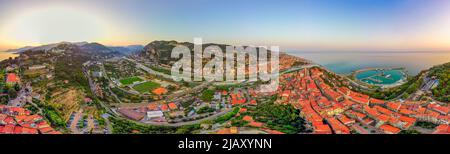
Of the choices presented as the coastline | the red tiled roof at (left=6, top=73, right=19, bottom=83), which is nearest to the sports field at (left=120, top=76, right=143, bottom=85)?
the red tiled roof at (left=6, top=73, right=19, bottom=83)

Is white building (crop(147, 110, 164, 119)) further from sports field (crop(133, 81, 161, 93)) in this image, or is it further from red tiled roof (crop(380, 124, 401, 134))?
red tiled roof (crop(380, 124, 401, 134))

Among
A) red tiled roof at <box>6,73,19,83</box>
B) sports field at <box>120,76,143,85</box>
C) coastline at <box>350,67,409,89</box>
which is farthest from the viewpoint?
coastline at <box>350,67,409,89</box>

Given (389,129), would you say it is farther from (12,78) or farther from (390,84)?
(12,78)

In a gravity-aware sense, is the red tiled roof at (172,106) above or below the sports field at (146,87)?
below

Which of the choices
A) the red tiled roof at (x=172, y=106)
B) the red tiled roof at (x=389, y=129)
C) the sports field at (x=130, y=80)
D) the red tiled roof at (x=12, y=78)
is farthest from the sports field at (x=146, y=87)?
the red tiled roof at (x=389, y=129)

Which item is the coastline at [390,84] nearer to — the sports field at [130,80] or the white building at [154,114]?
the white building at [154,114]

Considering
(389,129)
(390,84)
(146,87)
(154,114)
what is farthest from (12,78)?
(390,84)

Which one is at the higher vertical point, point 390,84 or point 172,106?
→ point 390,84
